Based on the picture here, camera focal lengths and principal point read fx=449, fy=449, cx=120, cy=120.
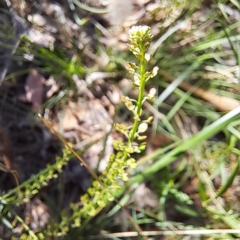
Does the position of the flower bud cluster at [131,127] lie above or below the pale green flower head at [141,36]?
below

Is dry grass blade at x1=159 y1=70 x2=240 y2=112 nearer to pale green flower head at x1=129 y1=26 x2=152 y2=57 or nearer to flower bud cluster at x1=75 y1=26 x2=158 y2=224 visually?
flower bud cluster at x1=75 y1=26 x2=158 y2=224

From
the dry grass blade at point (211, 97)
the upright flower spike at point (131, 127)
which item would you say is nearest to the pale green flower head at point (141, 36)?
the upright flower spike at point (131, 127)

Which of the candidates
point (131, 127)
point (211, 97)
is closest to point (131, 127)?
point (131, 127)

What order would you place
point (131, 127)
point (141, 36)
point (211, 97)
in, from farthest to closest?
point (211, 97), point (131, 127), point (141, 36)

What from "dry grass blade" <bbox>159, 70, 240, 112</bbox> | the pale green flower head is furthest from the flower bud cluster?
"dry grass blade" <bbox>159, 70, 240, 112</bbox>

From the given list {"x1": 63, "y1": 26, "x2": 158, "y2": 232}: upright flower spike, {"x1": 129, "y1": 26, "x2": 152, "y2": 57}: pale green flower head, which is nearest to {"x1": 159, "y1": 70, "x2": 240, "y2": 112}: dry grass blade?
{"x1": 63, "y1": 26, "x2": 158, "y2": 232}: upright flower spike

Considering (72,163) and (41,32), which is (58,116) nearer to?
(72,163)

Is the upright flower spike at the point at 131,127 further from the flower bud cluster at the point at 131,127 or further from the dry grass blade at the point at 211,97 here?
the dry grass blade at the point at 211,97

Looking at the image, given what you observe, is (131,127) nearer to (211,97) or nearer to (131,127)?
(131,127)

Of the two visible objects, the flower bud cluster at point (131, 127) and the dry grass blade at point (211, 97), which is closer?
the flower bud cluster at point (131, 127)

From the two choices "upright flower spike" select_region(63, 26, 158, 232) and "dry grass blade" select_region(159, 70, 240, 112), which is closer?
"upright flower spike" select_region(63, 26, 158, 232)

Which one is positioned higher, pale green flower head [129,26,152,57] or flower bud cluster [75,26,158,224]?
pale green flower head [129,26,152,57]
